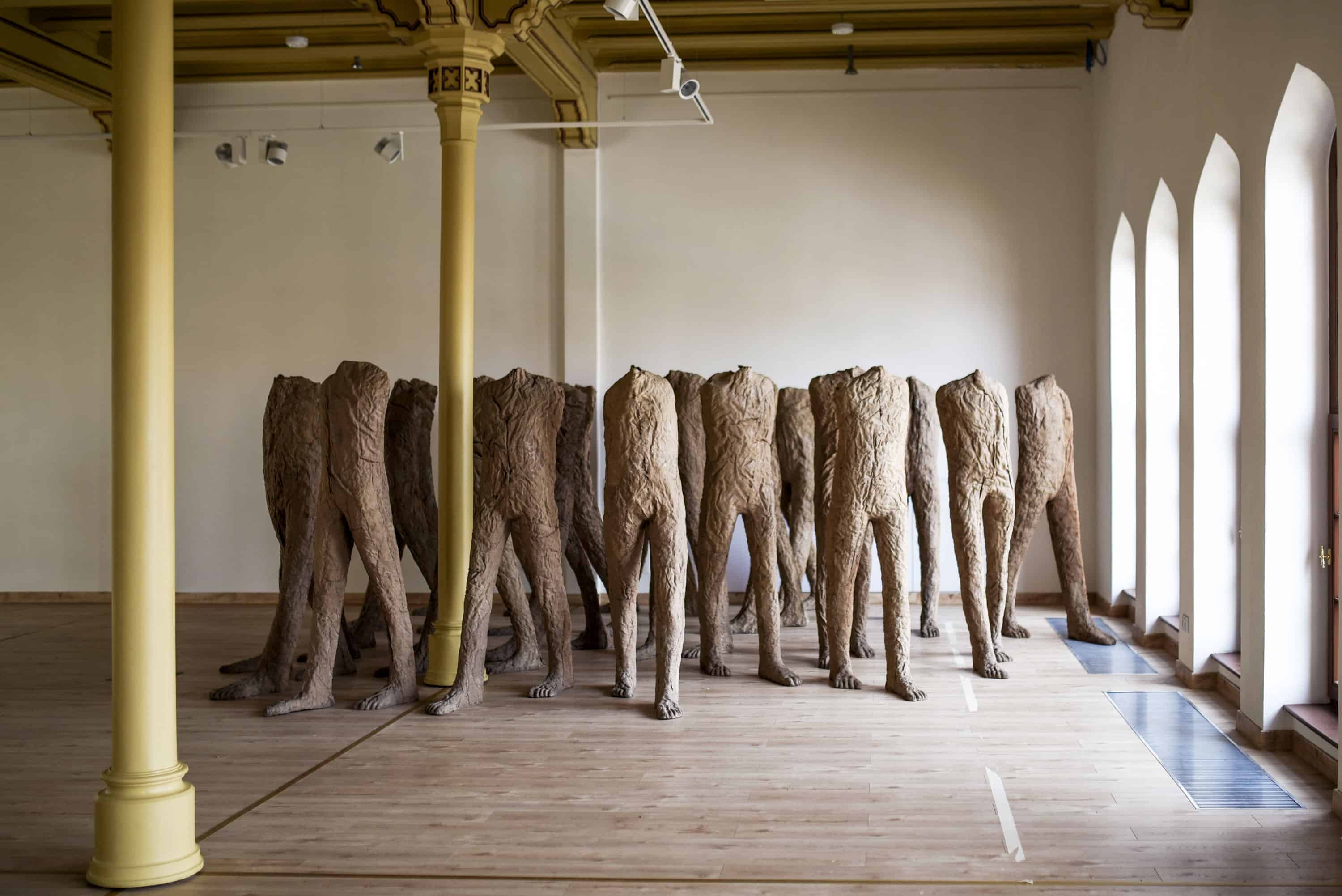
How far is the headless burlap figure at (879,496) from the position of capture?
6.94 m

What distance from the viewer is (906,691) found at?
22.6 ft

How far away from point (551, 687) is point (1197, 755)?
3.51 meters

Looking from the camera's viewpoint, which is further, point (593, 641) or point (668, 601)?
point (593, 641)

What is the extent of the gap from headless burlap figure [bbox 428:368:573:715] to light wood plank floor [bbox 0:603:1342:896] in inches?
13.7

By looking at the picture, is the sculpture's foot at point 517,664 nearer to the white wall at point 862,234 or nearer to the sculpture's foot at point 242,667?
the sculpture's foot at point 242,667

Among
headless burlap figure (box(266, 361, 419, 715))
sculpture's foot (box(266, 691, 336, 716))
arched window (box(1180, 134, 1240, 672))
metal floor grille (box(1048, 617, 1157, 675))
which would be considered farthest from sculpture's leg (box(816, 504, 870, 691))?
sculpture's foot (box(266, 691, 336, 716))

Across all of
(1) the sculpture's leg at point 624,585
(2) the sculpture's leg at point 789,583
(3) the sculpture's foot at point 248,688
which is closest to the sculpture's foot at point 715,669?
(1) the sculpture's leg at point 624,585

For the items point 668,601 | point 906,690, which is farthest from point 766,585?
point 906,690

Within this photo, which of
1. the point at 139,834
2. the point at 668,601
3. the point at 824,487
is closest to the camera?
the point at 139,834

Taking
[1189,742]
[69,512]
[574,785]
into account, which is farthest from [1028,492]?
[69,512]

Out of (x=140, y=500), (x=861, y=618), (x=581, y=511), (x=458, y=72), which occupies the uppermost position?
(x=458, y=72)

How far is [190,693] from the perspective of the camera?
290 inches

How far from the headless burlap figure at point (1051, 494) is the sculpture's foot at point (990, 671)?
1.26 meters

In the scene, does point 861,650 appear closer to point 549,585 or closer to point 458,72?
point 549,585
